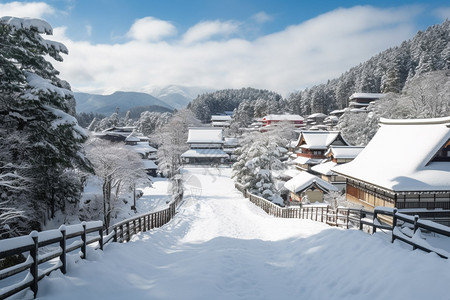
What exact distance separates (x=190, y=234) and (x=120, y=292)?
7488 millimetres

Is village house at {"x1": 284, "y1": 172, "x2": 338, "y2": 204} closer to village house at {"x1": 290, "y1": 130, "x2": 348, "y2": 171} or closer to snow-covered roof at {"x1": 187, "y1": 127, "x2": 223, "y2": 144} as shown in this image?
village house at {"x1": 290, "y1": 130, "x2": 348, "y2": 171}

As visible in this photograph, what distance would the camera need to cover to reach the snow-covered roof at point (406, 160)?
42.8 feet

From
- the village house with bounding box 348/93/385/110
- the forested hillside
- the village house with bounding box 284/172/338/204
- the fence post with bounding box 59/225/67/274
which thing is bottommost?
the village house with bounding box 284/172/338/204

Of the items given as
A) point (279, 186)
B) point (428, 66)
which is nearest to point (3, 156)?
point (279, 186)

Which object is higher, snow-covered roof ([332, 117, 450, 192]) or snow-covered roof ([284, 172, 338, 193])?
snow-covered roof ([332, 117, 450, 192])

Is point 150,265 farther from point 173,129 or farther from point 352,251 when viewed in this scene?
point 173,129

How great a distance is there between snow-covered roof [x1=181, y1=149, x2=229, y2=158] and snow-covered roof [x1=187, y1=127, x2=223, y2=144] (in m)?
1.81

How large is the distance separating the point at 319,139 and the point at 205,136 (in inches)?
885

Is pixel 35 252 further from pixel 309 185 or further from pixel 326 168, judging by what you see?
pixel 326 168

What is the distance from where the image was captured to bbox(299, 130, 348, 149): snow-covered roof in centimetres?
3556

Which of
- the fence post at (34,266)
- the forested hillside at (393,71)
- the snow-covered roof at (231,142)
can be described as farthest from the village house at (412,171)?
the forested hillside at (393,71)

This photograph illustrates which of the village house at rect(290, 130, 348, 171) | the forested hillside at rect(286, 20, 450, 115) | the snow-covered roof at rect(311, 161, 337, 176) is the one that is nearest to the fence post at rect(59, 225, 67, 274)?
the snow-covered roof at rect(311, 161, 337, 176)

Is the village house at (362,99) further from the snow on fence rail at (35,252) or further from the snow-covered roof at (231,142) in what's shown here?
the snow on fence rail at (35,252)

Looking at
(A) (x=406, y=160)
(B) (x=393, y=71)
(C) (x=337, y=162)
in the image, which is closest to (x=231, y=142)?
(C) (x=337, y=162)
